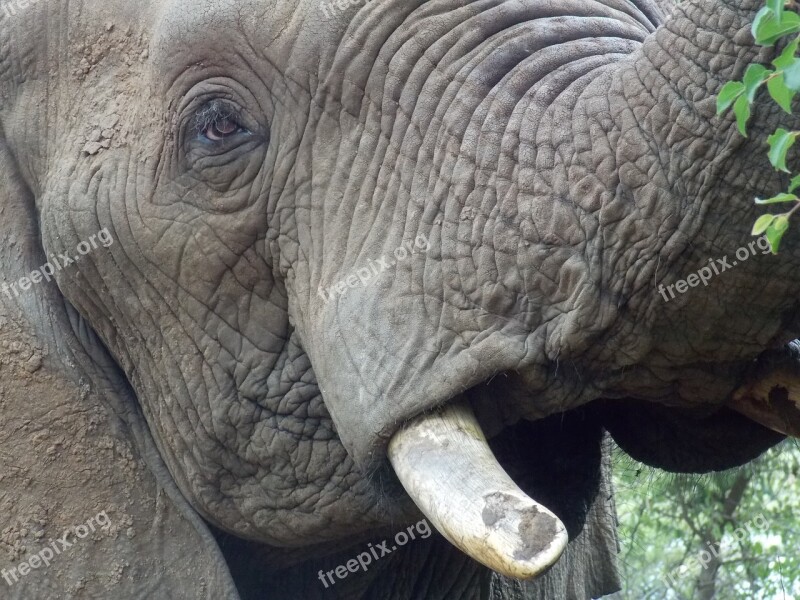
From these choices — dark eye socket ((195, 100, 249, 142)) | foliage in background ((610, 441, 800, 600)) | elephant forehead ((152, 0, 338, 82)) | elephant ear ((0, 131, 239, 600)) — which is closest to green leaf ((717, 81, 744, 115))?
elephant forehead ((152, 0, 338, 82))

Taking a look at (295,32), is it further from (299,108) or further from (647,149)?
(647,149)

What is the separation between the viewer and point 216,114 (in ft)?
10.8

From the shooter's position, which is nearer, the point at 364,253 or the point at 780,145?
the point at 780,145

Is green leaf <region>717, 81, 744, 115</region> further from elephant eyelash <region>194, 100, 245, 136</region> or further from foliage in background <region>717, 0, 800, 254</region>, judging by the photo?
elephant eyelash <region>194, 100, 245, 136</region>

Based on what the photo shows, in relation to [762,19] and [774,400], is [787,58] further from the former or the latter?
[774,400]

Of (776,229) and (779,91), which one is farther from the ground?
(779,91)

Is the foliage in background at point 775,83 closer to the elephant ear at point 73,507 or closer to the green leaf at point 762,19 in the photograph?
the green leaf at point 762,19

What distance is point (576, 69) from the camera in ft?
9.41

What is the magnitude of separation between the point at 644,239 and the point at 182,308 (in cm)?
121

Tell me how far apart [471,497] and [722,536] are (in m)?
4.74

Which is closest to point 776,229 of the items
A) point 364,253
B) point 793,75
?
point 793,75

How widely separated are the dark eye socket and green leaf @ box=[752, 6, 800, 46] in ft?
4.74

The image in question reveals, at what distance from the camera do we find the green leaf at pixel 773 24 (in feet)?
6.98

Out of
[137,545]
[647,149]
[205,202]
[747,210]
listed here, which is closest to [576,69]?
[647,149]
